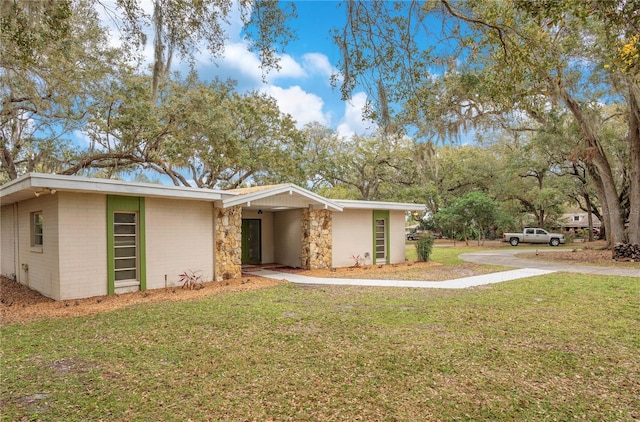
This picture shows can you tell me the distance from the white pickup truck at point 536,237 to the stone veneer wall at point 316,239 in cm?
1995

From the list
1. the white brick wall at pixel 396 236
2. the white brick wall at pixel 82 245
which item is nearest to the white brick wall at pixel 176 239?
the white brick wall at pixel 82 245

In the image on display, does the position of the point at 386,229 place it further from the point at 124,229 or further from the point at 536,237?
the point at 536,237

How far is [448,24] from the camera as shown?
495 cm

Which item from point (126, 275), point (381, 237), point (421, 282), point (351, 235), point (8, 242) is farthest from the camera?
point (381, 237)

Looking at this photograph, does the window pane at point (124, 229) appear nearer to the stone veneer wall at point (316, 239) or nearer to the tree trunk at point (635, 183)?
the stone veneer wall at point (316, 239)

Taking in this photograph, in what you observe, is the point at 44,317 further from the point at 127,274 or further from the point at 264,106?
the point at 264,106

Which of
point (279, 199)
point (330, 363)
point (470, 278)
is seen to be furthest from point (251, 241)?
point (330, 363)

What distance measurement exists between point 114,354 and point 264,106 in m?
16.6

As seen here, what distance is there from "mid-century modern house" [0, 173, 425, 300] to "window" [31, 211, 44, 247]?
0.09 feet

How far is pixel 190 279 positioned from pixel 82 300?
2.59 m

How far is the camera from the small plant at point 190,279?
964 centimetres

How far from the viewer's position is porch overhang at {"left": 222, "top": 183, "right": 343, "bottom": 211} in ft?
34.0

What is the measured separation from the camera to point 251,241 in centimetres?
1499

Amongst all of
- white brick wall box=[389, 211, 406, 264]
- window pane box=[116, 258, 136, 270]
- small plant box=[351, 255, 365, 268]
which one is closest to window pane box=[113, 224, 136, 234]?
window pane box=[116, 258, 136, 270]
